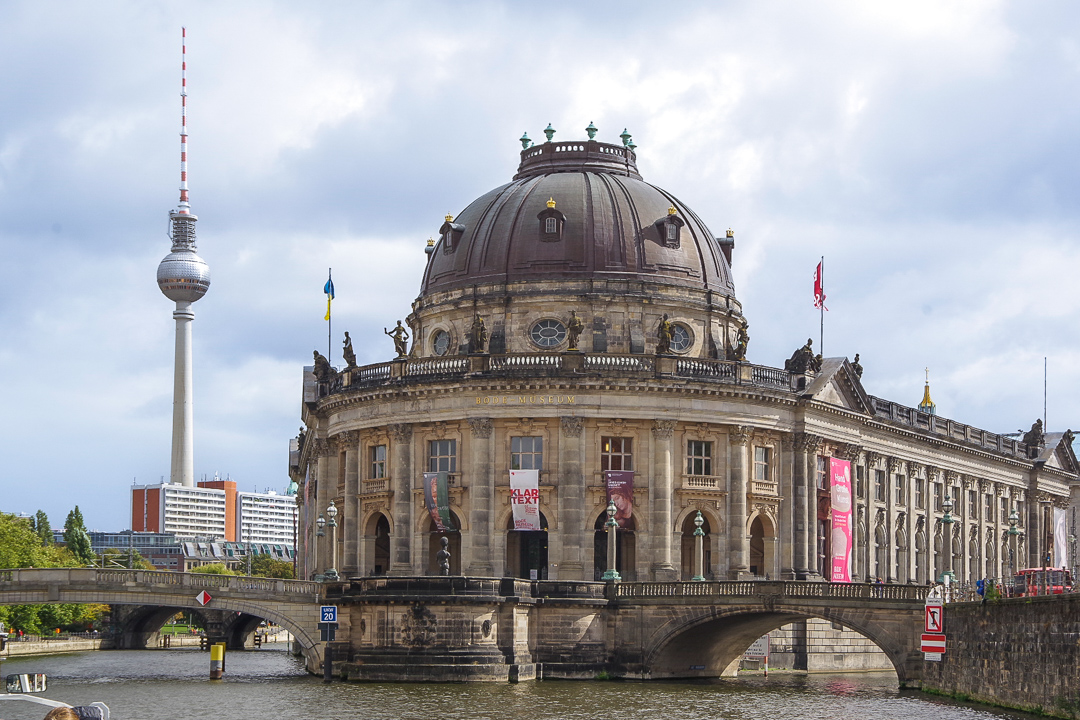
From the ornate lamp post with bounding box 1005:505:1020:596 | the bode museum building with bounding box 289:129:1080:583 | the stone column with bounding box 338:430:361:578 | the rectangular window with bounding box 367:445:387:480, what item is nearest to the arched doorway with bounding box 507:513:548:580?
the bode museum building with bounding box 289:129:1080:583

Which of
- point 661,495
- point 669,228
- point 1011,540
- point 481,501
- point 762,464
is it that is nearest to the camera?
point 481,501

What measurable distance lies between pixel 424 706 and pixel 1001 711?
20.2 meters

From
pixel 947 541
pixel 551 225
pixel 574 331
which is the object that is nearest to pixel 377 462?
pixel 574 331

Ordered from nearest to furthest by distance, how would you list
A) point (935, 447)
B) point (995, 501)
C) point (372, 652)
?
point (372, 652) → point (935, 447) → point (995, 501)

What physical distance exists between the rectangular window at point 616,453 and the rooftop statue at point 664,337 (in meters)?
5.27

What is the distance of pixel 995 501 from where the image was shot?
407 ft

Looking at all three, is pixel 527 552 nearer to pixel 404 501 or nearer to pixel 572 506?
pixel 572 506

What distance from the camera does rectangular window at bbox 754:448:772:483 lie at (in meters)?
93.7

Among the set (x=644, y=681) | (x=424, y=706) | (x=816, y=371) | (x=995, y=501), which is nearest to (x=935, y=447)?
(x=995, y=501)

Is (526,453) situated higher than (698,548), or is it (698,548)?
(526,453)

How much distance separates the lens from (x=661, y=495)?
294ft

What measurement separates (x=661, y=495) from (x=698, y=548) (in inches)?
143

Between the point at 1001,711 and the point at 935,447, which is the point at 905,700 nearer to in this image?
the point at 1001,711

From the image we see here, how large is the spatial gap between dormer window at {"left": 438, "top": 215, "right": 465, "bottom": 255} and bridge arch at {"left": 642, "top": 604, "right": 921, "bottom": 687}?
3125 cm
